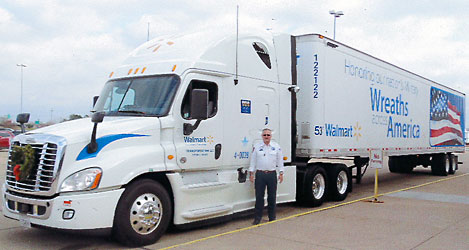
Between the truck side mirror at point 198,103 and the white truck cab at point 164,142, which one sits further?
the truck side mirror at point 198,103

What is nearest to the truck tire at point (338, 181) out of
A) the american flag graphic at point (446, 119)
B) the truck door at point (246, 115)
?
the truck door at point (246, 115)

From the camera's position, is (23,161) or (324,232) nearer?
(23,161)

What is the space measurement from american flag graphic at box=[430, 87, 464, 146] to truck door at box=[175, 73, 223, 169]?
37.4 ft

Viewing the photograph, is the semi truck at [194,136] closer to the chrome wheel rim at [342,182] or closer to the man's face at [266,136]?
the chrome wheel rim at [342,182]

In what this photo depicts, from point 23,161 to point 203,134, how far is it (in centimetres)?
261

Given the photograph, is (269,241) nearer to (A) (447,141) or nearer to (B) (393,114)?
(B) (393,114)

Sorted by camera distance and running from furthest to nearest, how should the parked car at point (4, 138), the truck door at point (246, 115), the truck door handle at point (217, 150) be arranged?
the parked car at point (4, 138) < the truck door at point (246, 115) < the truck door handle at point (217, 150)

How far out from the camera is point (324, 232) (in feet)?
23.9

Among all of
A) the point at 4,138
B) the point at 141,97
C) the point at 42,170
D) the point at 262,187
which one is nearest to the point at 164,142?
the point at 141,97

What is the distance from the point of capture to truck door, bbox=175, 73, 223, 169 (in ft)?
23.1

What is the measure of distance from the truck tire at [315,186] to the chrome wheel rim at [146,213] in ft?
13.0

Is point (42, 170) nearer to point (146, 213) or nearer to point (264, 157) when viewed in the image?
point (146, 213)

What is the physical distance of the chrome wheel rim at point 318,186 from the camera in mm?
9992

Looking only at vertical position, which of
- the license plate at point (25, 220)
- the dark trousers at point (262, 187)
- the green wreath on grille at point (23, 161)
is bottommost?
the license plate at point (25, 220)
